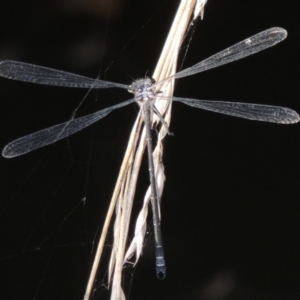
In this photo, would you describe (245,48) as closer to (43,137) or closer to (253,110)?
(253,110)

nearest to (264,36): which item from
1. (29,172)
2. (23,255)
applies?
(29,172)

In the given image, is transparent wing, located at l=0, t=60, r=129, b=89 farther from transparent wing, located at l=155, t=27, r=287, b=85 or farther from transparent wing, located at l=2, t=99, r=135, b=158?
transparent wing, located at l=155, t=27, r=287, b=85

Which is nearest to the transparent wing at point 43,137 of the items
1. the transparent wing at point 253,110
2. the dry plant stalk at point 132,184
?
the transparent wing at point 253,110

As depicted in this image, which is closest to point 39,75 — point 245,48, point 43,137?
point 43,137

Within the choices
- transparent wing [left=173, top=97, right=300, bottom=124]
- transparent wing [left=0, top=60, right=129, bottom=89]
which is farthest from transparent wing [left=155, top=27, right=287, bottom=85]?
transparent wing [left=0, top=60, right=129, bottom=89]

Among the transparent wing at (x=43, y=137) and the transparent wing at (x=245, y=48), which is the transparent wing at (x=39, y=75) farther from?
the transparent wing at (x=245, y=48)

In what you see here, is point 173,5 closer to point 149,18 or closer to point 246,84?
point 149,18

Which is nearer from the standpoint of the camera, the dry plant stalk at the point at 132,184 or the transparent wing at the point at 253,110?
the dry plant stalk at the point at 132,184
